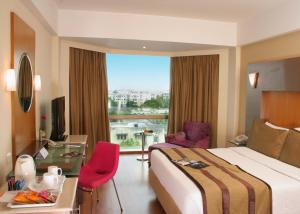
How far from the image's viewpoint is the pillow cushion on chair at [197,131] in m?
5.45

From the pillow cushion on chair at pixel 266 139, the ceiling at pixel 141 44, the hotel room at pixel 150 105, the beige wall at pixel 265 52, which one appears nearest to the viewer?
the hotel room at pixel 150 105

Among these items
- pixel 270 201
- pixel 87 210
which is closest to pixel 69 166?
pixel 87 210

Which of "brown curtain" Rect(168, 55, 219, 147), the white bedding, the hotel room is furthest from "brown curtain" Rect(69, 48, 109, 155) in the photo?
the white bedding

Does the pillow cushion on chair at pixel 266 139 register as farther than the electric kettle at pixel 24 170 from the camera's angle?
Yes

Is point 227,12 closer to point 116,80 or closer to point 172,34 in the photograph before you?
point 172,34

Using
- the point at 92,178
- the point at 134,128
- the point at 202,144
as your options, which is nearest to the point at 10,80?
the point at 92,178

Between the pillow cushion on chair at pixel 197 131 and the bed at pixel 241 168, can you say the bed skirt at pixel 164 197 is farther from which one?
the pillow cushion on chair at pixel 197 131

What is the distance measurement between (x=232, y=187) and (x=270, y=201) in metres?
0.41

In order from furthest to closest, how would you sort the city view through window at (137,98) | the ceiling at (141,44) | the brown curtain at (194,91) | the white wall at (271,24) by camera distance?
the city view through window at (137,98), the brown curtain at (194,91), the ceiling at (141,44), the white wall at (271,24)

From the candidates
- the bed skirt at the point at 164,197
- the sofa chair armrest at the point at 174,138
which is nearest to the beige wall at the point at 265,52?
the sofa chair armrest at the point at 174,138

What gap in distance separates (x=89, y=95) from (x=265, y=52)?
3.46 metres

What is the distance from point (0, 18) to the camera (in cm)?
224

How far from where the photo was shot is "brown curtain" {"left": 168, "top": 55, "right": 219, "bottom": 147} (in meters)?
5.63

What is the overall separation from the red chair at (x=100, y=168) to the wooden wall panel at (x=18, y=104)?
0.77 metres
